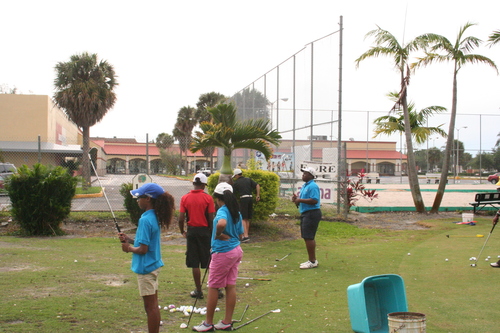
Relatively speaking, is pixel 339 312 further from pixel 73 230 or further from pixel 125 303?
pixel 73 230

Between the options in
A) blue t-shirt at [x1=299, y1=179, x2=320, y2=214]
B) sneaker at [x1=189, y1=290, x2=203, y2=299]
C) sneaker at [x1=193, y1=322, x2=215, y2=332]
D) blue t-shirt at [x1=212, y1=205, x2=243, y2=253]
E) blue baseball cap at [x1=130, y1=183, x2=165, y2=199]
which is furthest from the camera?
blue t-shirt at [x1=299, y1=179, x2=320, y2=214]

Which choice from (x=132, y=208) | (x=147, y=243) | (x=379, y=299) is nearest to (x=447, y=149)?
(x=132, y=208)

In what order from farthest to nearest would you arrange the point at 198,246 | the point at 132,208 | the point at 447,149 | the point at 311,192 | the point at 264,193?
1. the point at 447,149
2. the point at 264,193
3. the point at 132,208
4. the point at 311,192
5. the point at 198,246

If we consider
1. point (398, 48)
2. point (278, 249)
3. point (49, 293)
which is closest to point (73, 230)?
point (278, 249)

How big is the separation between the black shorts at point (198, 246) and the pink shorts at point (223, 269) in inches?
49.9

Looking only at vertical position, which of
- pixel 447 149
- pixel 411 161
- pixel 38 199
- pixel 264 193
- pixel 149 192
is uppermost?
pixel 447 149

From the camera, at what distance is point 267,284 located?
7574 mm

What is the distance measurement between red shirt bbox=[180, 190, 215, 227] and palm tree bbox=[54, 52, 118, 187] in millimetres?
21190

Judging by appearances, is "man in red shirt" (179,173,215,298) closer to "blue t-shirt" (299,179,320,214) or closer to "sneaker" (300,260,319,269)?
"blue t-shirt" (299,179,320,214)

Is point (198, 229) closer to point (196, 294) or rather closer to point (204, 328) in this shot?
point (196, 294)

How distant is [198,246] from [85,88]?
2201cm

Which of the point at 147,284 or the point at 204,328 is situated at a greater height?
the point at 147,284

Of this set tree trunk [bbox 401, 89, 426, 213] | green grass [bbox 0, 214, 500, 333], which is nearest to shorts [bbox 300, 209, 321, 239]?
green grass [bbox 0, 214, 500, 333]

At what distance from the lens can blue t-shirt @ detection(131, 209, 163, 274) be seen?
4602 mm
